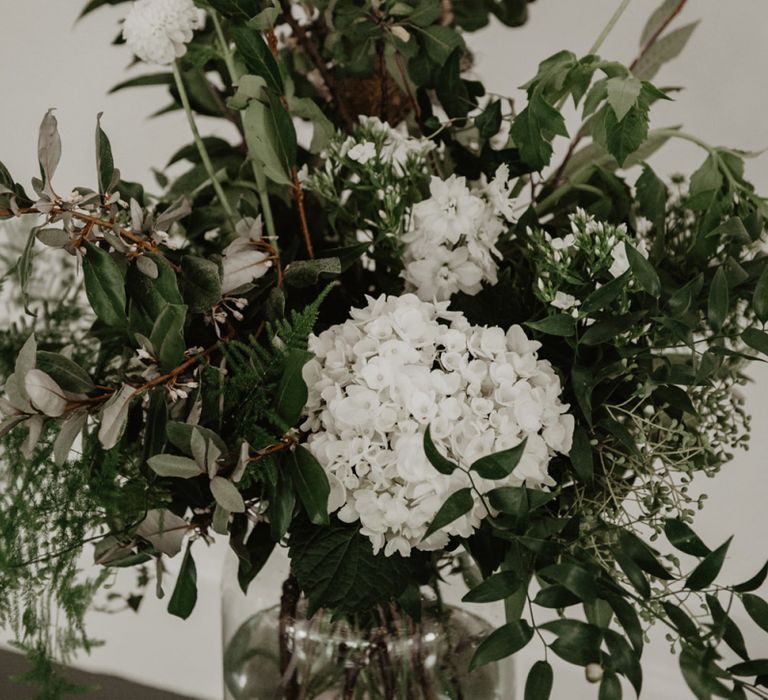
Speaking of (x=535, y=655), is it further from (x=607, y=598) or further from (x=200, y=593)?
(x=607, y=598)

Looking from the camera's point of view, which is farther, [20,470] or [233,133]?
[233,133]

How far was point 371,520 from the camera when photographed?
0.49 m

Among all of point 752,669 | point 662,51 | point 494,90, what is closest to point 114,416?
point 752,669

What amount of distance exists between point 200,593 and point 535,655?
0.53 meters

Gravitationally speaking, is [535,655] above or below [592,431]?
below

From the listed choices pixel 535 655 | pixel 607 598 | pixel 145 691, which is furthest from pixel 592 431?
pixel 535 655

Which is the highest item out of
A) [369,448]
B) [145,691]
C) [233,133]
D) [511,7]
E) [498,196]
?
[233,133]

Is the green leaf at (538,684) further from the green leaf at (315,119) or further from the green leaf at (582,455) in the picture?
the green leaf at (315,119)

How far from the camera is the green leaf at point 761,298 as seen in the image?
19.0 inches

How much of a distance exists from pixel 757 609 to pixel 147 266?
37 cm

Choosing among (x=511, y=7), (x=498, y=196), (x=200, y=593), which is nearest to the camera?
(x=498, y=196)

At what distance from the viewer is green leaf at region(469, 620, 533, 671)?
446 millimetres

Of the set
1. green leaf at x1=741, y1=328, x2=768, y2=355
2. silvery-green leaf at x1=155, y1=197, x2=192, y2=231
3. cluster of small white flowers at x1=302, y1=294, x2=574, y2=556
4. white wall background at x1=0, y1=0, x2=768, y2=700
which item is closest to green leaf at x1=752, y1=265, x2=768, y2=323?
green leaf at x1=741, y1=328, x2=768, y2=355

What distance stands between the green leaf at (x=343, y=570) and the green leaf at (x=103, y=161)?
0.23 meters
